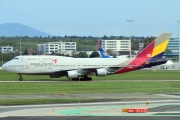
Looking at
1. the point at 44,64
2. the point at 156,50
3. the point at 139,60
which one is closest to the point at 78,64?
the point at 44,64

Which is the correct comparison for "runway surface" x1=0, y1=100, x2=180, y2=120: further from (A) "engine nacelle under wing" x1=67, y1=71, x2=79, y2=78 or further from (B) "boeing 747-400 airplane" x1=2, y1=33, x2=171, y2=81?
(B) "boeing 747-400 airplane" x1=2, y1=33, x2=171, y2=81

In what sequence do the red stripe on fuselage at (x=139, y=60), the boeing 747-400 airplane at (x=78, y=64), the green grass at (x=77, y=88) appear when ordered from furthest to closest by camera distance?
the red stripe on fuselage at (x=139, y=60) → the boeing 747-400 airplane at (x=78, y=64) → the green grass at (x=77, y=88)

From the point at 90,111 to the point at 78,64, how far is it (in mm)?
39868

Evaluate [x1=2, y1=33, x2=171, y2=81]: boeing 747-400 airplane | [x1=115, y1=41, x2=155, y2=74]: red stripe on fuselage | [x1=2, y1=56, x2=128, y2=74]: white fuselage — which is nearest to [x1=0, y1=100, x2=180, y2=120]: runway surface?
[x1=2, y1=33, x2=171, y2=81]: boeing 747-400 airplane

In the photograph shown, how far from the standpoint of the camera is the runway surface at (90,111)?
80.4ft

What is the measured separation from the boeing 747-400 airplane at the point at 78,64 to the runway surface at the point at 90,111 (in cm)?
3311

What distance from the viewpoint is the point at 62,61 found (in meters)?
67.0

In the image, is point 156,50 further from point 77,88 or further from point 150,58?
point 77,88

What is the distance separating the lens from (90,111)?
27406 mm

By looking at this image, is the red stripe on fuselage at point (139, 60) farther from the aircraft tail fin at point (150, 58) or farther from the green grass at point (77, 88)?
the green grass at point (77, 88)

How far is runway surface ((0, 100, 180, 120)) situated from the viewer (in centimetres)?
2450

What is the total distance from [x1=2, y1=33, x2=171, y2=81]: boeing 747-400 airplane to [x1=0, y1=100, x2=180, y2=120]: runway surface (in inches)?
1304

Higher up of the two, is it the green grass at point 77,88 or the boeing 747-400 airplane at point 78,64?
the boeing 747-400 airplane at point 78,64

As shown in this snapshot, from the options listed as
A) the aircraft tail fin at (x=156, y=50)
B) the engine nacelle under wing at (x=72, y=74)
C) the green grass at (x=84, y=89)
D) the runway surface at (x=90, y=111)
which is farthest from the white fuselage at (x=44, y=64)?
the runway surface at (x=90, y=111)
